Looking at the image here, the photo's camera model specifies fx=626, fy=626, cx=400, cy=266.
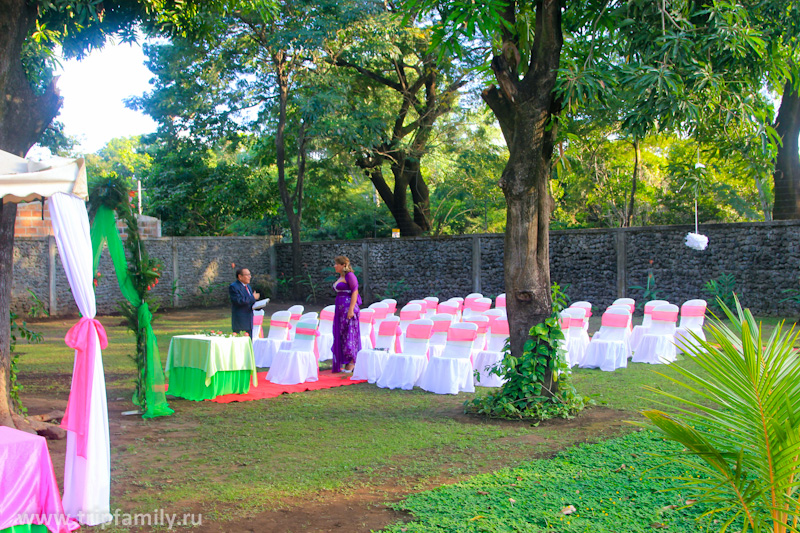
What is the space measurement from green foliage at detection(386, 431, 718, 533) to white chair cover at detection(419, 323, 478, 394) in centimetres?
282

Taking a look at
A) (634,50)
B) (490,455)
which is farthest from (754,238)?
(490,455)

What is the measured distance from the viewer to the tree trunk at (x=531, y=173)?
6488 mm

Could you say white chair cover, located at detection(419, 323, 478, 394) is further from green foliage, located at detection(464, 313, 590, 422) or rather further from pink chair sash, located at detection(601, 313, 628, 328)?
pink chair sash, located at detection(601, 313, 628, 328)

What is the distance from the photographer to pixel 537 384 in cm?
656

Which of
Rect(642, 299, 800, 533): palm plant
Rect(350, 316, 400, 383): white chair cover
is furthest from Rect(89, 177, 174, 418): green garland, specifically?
Rect(642, 299, 800, 533): palm plant

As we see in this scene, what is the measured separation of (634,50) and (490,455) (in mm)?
4315

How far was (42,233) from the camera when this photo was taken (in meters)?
16.9

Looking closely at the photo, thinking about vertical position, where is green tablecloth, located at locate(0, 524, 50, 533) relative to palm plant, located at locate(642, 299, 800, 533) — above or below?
below

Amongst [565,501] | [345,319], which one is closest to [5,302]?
[345,319]

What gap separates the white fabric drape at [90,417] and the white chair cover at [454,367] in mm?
4521

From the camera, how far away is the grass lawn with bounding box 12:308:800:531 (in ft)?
14.1

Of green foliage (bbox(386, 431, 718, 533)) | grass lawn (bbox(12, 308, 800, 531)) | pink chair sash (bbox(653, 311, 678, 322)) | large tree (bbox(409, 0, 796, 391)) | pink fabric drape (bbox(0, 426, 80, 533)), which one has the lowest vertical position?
grass lawn (bbox(12, 308, 800, 531))

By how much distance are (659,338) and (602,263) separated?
6.34 meters

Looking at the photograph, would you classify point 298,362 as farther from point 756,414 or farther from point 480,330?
point 756,414
